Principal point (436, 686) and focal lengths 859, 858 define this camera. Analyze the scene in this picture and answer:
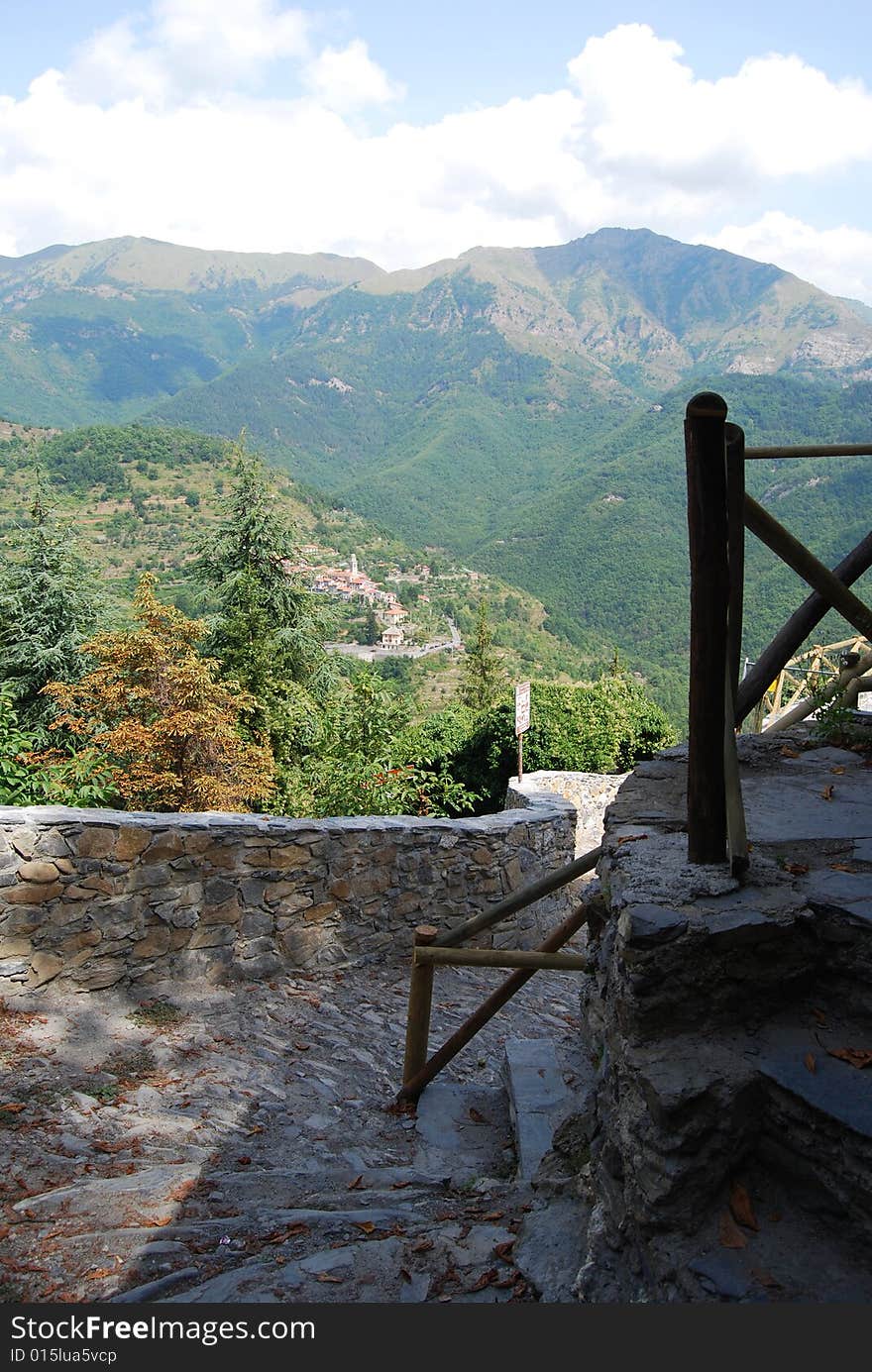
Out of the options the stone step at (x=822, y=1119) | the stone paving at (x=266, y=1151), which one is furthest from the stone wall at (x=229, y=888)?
the stone step at (x=822, y=1119)

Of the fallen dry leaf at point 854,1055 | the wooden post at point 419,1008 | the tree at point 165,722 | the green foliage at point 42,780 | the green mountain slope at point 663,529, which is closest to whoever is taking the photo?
the fallen dry leaf at point 854,1055

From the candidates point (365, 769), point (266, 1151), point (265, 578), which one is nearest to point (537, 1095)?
point (266, 1151)

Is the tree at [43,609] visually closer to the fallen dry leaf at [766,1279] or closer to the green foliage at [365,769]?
the green foliage at [365,769]

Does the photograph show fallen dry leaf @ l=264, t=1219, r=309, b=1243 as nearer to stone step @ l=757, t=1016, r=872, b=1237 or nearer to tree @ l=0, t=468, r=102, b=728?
stone step @ l=757, t=1016, r=872, b=1237

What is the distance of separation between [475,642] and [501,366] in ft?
498

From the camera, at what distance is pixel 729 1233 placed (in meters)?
1.51

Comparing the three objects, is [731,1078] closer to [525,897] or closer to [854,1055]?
[854,1055]

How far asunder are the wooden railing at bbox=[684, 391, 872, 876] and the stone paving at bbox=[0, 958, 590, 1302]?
1.01 metres

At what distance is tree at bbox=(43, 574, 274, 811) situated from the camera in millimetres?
8375

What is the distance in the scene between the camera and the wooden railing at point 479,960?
316 cm

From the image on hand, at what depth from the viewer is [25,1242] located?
87.5 inches

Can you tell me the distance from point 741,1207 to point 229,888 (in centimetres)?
374

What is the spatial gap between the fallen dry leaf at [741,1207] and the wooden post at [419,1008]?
2.00 meters

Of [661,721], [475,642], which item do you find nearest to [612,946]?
[661,721]
